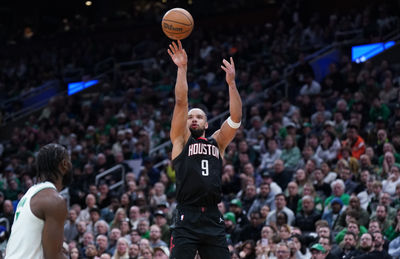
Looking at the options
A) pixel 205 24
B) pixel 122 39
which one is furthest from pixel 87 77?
pixel 205 24

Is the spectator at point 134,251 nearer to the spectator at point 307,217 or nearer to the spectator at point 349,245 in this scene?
the spectator at point 307,217

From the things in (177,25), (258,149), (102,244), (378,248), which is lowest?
(378,248)

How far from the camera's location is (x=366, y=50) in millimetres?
17875

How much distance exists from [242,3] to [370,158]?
12.8m

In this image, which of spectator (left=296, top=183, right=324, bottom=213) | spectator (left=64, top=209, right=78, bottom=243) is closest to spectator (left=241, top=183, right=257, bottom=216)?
spectator (left=296, top=183, right=324, bottom=213)

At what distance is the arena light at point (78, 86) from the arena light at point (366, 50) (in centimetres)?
925

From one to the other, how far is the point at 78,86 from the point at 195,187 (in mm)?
17848

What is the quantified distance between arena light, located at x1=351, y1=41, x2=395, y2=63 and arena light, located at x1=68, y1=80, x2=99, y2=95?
925 cm

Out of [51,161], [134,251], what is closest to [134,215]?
[134,251]

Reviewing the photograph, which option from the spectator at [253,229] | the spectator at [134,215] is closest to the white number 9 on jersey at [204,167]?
the spectator at [253,229]

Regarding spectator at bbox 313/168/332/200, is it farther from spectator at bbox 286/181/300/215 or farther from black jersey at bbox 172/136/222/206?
black jersey at bbox 172/136/222/206

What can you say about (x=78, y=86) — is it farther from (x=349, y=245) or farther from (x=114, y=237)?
(x=349, y=245)

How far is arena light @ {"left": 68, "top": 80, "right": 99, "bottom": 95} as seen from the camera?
22938 millimetres

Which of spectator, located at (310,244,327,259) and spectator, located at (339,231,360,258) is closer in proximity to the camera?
spectator, located at (310,244,327,259)
